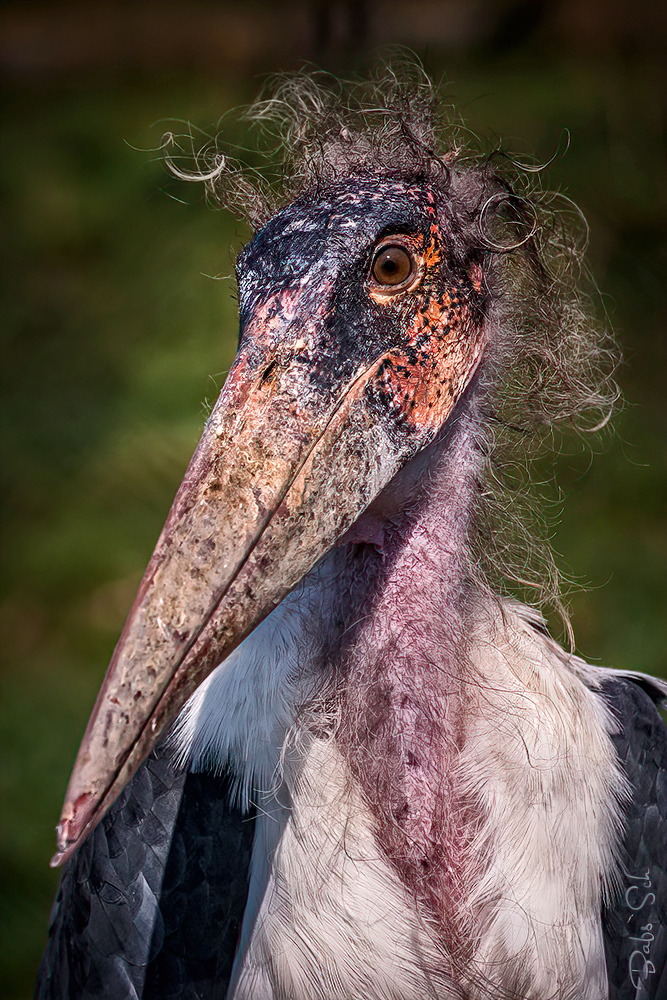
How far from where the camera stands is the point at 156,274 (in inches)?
238

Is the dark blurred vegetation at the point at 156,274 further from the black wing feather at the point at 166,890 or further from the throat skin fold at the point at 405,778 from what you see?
the throat skin fold at the point at 405,778

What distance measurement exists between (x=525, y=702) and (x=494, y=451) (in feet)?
1.52

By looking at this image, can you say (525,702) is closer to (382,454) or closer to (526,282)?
(382,454)

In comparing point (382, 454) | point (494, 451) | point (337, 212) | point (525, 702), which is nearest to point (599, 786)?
point (525, 702)

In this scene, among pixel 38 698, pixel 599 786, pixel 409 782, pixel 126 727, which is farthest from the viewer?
pixel 38 698

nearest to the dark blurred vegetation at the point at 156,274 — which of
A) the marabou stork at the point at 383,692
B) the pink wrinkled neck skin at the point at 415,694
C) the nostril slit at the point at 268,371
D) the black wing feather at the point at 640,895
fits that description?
the marabou stork at the point at 383,692

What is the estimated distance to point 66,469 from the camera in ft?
18.3

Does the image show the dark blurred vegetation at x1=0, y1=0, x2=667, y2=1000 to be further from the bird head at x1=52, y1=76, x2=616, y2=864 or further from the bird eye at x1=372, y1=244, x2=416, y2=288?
the bird eye at x1=372, y1=244, x2=416, y2=288

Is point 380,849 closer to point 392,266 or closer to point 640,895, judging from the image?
point 640,895

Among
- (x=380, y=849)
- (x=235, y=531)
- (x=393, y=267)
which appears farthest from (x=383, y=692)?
(x=393, y=267)

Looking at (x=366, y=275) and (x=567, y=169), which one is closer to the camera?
(x=366, y=275)

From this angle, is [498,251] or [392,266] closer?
[392,266]

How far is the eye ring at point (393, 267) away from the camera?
1597 millimetres

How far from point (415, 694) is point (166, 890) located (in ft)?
1.85
